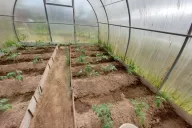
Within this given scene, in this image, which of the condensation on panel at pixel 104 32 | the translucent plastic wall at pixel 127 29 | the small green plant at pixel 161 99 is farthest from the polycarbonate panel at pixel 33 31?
the small green plant at pixel 161 99

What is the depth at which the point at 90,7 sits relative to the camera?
537cm

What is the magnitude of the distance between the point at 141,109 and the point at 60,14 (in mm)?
5165

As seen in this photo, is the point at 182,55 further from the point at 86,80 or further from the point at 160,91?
the point at 86,80

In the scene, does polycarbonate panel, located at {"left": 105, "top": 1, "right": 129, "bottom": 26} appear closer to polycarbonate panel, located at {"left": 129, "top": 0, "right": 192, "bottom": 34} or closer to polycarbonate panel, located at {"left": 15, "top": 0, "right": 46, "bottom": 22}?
polycarbonate panel, located at {"left": 129, "top": 0, "right": 192, "bottom": 34}

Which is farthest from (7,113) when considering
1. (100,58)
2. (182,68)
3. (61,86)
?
(182,68)

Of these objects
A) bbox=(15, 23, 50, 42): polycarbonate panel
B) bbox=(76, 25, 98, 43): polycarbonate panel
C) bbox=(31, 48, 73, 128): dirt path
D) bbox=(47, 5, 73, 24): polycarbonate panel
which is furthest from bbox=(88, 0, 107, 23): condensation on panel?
bbox=(31, 48, 73, 128): dirt path

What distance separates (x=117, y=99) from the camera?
2.43 m

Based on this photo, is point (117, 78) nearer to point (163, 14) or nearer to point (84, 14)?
point (163, 14)

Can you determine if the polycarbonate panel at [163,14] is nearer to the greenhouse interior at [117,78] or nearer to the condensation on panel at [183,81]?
the greenhouse interior at [117,78]

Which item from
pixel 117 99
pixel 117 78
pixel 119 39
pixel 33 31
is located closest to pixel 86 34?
pixel 119 39

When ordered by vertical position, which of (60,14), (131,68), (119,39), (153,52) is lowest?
(131,68)

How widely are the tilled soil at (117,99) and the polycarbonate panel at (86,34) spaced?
9.39 feet

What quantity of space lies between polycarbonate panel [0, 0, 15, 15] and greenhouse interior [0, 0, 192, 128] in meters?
0.04

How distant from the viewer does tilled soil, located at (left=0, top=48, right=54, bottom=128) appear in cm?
180
